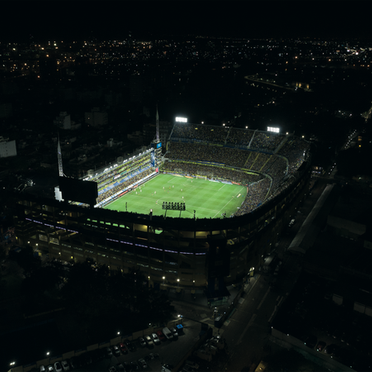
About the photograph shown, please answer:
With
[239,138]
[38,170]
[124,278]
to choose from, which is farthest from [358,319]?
[38,170]

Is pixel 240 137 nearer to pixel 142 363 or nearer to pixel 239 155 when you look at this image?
pixel 239 155

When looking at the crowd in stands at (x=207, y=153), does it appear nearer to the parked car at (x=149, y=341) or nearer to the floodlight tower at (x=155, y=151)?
the floodlight tower at (x=155, y=151)

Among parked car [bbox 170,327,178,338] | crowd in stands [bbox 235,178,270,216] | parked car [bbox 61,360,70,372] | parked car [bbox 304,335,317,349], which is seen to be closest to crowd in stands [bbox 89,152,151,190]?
crowd in stands [bbox 235,178,270,216]

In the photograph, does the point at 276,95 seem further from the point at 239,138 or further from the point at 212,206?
the point at 212,206

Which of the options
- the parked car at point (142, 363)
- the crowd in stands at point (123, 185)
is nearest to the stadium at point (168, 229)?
the crowd in stands at point (123, 185)

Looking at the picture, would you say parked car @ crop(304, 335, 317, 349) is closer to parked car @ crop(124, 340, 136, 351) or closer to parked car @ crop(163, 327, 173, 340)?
parked car @ crop(163, 327, 173, 340)

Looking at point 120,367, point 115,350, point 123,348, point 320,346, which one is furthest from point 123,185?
point 320,346
